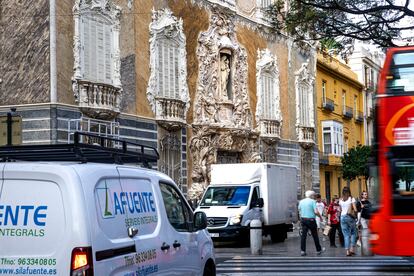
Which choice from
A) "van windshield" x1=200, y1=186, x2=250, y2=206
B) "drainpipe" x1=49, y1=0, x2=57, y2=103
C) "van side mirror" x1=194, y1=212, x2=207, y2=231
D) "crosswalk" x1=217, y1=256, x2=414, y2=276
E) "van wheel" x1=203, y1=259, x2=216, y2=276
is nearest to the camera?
"van side mirror" x1=194, y1=212, x2=207, y2=231

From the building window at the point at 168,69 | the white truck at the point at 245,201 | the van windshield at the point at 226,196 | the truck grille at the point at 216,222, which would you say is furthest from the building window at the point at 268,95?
the truck grille at the point at 216,222

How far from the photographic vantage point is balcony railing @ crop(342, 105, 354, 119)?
52.7 m

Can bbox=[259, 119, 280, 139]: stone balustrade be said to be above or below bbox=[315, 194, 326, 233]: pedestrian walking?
above

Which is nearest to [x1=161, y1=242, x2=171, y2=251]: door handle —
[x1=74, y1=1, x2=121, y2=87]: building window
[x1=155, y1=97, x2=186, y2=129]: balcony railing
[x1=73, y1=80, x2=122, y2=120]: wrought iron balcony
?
[x1=73, y1=80, x2=122, y2=120]: wrought iron balcony

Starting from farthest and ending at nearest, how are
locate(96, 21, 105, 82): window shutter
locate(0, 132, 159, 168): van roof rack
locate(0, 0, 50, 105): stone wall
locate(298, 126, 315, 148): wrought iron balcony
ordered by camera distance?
locate(298, 126, 315, 148): wrought iron balcony → locate(96, 21, 105, 82): window shutter → locate(0, 0, 50, 105): stone wall → locate(0, 132, 159, 168): van roof rack

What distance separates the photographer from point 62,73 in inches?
871

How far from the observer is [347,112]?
2099 inches

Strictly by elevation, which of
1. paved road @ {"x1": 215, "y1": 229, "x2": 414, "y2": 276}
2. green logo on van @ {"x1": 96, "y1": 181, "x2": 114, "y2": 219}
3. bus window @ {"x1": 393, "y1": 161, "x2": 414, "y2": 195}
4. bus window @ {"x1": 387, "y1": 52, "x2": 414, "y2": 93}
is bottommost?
paved road @ {"x1": 215, "y1": 229, "x2": 414, "y2": 276}

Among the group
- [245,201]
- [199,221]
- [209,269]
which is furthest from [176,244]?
[245,201]

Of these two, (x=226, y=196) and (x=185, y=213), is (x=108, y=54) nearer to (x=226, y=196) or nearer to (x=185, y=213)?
(x=226, y=196)

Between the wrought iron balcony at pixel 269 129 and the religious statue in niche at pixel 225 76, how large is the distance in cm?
361

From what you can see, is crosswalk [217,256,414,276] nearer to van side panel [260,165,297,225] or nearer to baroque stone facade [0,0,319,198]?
van side panel [260,165,297,225]

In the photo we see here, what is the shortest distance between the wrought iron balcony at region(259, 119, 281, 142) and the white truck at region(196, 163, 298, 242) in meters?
9.08

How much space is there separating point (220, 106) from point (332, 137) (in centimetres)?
1898
